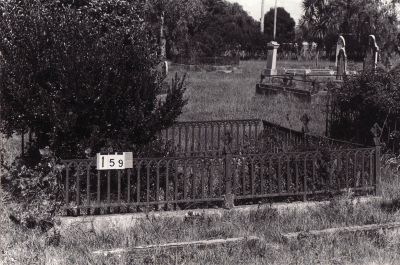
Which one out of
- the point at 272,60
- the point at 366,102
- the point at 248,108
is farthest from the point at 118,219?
the point at 272,60

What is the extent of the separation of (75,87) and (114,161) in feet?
3.81

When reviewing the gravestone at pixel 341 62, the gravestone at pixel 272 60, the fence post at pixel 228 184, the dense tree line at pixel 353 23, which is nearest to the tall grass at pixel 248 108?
the gravestone at pixel 341 62

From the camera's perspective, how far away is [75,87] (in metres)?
6.71

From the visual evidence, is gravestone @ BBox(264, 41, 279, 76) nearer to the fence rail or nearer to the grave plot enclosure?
the grave plot enclosure

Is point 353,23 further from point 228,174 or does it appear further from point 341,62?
point 228,174

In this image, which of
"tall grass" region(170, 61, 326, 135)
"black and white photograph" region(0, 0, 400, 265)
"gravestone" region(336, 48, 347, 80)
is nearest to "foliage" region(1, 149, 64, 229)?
"black and white photograph" region(0, 0, 400, 265)

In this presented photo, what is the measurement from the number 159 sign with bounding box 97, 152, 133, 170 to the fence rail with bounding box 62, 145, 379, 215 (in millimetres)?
154

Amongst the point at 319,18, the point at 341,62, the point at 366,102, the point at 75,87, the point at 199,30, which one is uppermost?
the point at 319,18

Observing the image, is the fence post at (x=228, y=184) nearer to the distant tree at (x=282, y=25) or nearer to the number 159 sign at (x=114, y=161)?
the number 159 sign at (x=114, y=161)

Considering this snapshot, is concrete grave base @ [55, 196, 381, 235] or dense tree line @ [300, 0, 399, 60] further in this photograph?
dense tree line @ [300, 0, 399, 60]

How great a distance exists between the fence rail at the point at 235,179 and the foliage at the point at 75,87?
1.66ft

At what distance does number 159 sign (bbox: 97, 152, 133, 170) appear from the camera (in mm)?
6215

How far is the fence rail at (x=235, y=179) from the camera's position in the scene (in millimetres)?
6656

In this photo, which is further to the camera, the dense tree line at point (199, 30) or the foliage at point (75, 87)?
the dense tree line at point (199, 30)
